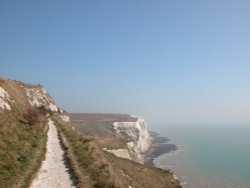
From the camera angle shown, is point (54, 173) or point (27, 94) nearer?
point (54, 173)

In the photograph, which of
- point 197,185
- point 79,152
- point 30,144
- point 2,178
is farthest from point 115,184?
point 197,185

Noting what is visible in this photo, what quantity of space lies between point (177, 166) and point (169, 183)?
5456cm

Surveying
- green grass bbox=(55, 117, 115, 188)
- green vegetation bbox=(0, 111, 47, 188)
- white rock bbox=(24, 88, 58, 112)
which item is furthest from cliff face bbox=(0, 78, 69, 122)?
green grass bbox=(55, 117, 115, 188)

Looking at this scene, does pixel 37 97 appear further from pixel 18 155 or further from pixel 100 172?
pixel 100 172

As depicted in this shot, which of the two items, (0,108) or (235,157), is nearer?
(0,108)

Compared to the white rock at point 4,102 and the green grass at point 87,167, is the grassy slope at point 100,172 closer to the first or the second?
the green grass at point 87,167

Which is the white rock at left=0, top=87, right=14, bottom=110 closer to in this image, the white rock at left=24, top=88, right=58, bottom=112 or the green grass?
the green grass

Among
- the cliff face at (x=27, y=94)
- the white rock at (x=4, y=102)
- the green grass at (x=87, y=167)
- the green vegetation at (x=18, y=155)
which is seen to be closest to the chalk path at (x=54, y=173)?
the green vegetation at (x=18, y=155)

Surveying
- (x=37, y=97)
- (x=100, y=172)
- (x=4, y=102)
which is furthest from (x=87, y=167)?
(x=37, y=97)

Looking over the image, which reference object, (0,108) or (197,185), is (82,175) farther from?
(197,185)

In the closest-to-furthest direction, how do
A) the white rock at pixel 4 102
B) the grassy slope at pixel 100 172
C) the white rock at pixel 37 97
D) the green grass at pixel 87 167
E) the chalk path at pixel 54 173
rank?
the chalk path at pixel 54 173 → the green grass at pixel 87 167 → the grassy slope at pixel 100 172 → the white rock at pixel 4 102 → the white rock at pixel 37 97

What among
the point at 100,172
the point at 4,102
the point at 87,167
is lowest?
the point at 100,172

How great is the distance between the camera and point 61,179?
17.0 meters

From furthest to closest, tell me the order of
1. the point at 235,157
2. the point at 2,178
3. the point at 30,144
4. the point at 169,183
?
the point at 235,157 → the point at 169,183 → the point at 30,144 → the point at 2,178
